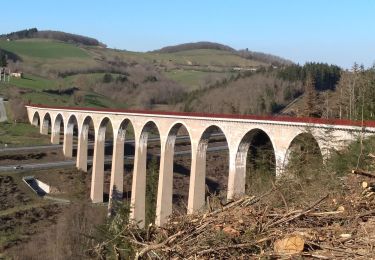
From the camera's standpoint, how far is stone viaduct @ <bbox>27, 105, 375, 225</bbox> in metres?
24.9

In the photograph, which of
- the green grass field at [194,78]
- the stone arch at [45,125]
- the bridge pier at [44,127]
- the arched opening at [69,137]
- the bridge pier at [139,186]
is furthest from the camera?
the green grass field at [194,78]

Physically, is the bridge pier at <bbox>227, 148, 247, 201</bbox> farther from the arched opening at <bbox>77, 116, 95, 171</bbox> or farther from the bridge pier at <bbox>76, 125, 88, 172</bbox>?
the bridge pier at <bbox>76, 125, 88, 172</bbox>

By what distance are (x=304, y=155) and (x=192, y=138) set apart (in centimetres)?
1529

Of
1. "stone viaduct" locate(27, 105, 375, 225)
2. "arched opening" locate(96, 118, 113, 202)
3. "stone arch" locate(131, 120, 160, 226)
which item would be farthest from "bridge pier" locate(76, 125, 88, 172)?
"stone arch" locate(131, 120, 160, 226)

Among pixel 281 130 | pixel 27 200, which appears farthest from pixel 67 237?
pixel 281 130

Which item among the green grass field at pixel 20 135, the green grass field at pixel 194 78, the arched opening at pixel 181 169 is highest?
the green grass field at pixel 194 78

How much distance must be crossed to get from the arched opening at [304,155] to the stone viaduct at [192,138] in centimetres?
30

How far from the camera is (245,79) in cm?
14175

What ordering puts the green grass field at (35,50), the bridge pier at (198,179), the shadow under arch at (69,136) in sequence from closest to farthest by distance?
1. the bridge pier at (198,179)
2. the shadow under arch at (69,136)
3. the green grass field at (35,50)

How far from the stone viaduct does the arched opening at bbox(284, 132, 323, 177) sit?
1.00ft

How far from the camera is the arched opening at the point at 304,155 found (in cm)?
1887

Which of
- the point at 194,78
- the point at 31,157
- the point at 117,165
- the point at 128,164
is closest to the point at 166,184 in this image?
the point at 117,165

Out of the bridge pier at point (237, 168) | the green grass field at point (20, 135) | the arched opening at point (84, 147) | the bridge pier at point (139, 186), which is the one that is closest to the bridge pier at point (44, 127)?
the green grass field at point (20, 135)

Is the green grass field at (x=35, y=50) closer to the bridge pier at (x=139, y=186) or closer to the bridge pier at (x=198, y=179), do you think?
the bridge pier at (x=139, y=186)
